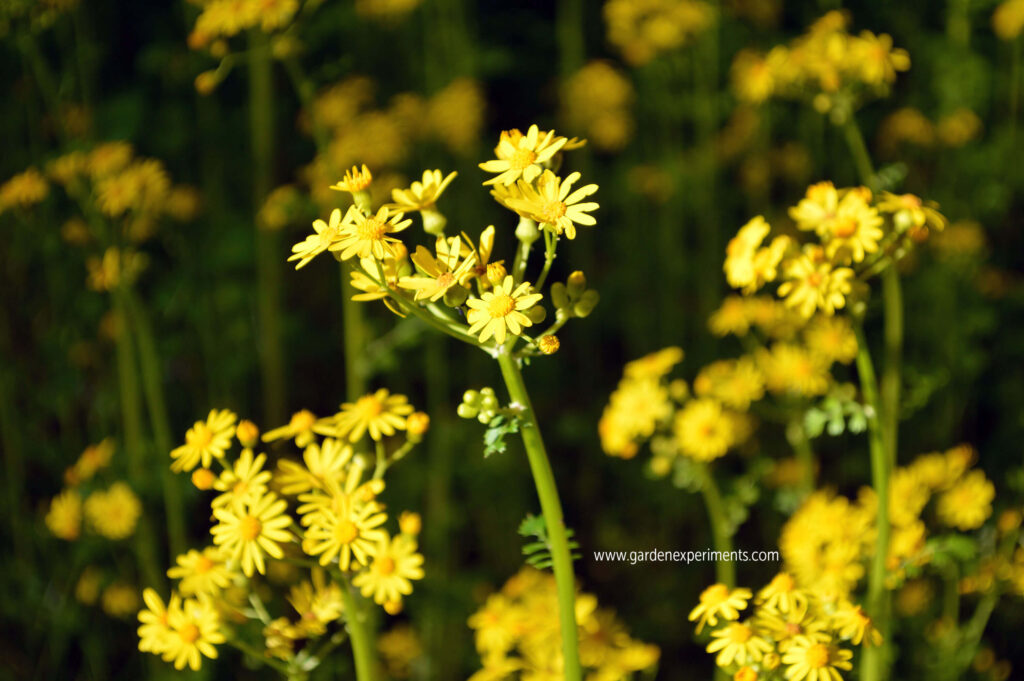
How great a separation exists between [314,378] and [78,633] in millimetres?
1648

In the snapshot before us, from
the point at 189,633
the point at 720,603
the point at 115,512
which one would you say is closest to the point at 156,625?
the point at 189,633

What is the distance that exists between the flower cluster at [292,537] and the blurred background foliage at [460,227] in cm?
131

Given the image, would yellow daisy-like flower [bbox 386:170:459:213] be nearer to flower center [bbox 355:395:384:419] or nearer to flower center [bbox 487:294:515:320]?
flower center [bbox 487:294:515:320]

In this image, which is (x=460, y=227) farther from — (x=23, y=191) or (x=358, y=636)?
(x=358, y=636)

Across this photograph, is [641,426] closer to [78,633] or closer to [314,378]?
[78,633]

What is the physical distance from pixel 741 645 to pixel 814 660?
0.39 feet

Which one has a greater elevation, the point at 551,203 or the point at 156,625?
the point at 551,203

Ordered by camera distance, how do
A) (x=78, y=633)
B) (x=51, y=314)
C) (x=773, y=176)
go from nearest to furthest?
(x=78, y=633) → (x=51, y=314) → (x=773, y=176)

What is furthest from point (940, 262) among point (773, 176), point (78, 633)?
point (78, 633)

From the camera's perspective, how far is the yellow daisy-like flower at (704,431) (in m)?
2.31

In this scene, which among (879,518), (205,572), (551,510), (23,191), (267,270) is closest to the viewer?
(551,510)

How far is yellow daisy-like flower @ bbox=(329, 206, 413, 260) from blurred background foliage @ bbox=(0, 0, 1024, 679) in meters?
1.50

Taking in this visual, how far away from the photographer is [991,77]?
4.33 meters

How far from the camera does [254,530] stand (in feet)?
4.70
